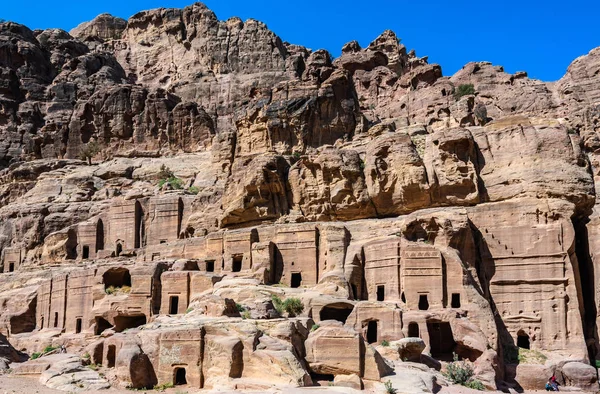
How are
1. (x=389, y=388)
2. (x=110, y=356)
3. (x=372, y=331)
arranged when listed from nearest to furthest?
1. (x=389, y=388)
2. (x=110, y=356)
3. (x=372, y=331)

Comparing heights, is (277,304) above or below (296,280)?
below

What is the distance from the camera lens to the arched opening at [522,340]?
45734mm

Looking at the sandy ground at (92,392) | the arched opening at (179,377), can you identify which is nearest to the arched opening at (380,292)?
the sandy ground at (92,392)

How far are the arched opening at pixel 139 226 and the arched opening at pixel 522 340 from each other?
1268 inches

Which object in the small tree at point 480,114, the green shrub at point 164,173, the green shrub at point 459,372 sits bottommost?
the green shrub at point 459,372

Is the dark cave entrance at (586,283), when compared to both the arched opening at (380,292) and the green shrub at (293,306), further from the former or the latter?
the green shrub at (293,306)

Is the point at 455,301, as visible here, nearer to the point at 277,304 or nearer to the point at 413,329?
the point at 413,329

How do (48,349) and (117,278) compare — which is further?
(117,278)

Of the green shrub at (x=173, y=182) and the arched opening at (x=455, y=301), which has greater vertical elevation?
the green shrub at (x=173, y=182)

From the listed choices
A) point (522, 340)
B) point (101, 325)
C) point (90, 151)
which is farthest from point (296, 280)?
point (90, 151)

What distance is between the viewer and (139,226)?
6281cm

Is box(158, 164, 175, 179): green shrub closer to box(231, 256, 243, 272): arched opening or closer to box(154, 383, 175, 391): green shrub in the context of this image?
box(231, 256, 243, 272): arched opening

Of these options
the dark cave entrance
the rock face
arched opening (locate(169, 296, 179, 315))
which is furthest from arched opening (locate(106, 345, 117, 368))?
the dark cave entrance

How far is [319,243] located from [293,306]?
8.02 metres
